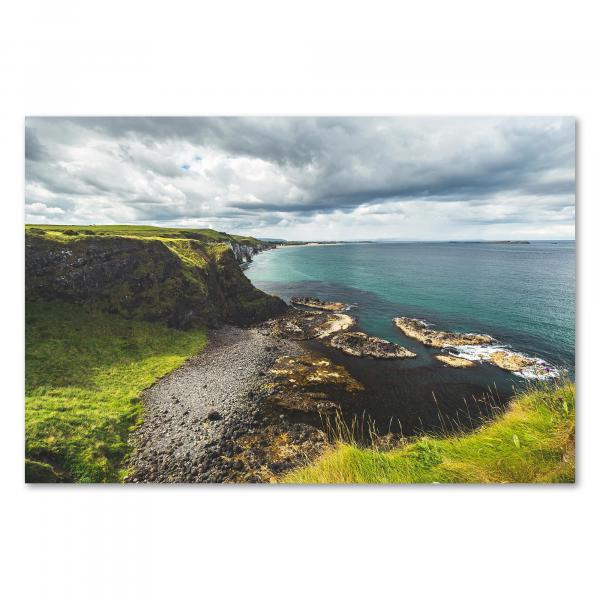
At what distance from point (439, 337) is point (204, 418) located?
15686 millimetres

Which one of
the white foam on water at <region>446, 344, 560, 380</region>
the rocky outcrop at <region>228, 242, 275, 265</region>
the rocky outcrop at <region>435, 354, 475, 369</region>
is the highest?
the rocky outcrop at <region>228, 242, 275, 265</region>

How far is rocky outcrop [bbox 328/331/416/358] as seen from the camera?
54.9 ft

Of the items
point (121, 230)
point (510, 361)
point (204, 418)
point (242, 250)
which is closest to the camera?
point (204, 418)

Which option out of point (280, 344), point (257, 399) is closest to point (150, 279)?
point (280, 344)

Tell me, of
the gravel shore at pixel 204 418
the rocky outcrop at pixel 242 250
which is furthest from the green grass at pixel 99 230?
the rocky outcrop at pixel 242 250

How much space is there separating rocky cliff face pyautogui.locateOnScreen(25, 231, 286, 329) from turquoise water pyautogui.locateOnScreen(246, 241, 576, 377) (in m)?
8.92

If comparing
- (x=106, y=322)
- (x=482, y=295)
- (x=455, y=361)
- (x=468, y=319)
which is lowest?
(x=455, y=361)

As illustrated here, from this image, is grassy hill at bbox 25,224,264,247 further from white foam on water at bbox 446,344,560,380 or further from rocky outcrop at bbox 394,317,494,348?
white foam on water at bbox 446,344,560,380

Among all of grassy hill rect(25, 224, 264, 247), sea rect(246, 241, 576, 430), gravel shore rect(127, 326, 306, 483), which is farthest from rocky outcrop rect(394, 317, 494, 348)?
grassy hill rect(25, 224, 264, 247)

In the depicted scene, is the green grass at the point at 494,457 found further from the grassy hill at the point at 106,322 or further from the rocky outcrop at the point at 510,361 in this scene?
the rocky outcrop at the point at 510,361

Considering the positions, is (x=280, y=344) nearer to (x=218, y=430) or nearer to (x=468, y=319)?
(x=218, y=430)

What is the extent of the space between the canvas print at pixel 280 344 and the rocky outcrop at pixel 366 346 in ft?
0.71

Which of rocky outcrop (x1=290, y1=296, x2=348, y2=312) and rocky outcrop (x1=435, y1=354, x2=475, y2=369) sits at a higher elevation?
rocky outcrop (x1=290, y1=296, x2=348, y2=312)

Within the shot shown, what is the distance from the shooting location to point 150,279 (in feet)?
58.5
